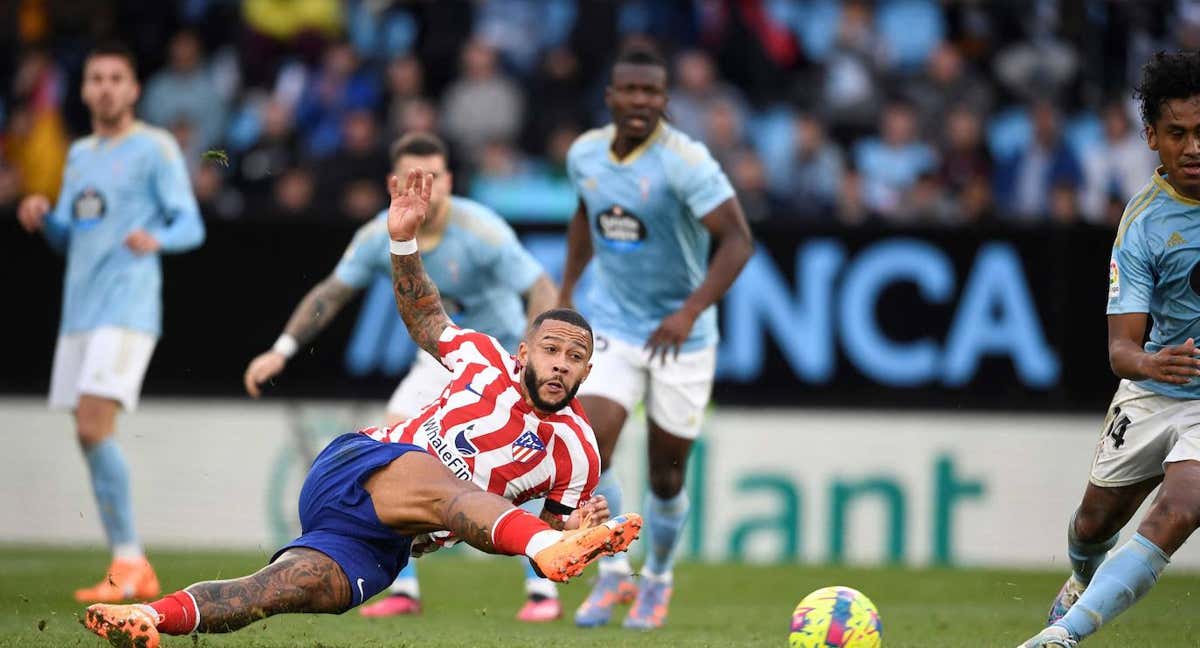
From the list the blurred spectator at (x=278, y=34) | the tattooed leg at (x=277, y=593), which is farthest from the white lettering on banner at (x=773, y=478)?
the tattooed leg at (x=277, y=593)

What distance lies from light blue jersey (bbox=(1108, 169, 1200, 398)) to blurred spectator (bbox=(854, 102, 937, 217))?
714cm

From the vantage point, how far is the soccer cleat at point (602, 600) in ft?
27.8

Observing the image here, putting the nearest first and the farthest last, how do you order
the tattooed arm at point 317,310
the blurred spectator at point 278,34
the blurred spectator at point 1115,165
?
the tattooed arm at point 317,310
the blurred spectator at point 1115,165
the blurred spectator at point 278,34

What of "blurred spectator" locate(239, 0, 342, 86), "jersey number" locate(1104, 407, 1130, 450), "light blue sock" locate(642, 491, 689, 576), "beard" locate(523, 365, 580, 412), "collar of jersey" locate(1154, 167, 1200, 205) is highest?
"blurred spectator" locate(239, 0, 342, 86)

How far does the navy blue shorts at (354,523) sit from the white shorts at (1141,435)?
2731mm

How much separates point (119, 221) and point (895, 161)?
673 centimetres

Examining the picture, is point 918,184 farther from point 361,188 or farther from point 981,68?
point 361,188

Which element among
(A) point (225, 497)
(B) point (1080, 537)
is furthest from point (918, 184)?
(B) point (1080, 537)

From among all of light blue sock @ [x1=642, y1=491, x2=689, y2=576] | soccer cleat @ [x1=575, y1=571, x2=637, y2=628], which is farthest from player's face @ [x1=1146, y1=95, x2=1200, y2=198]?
soccer cleat @ [x1=575, y1=571, x2=637, y2=628]

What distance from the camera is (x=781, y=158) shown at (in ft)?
46.9

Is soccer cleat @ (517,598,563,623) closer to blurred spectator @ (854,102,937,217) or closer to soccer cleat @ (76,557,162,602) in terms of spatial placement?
soccer cleat @ (76,557,162,602)

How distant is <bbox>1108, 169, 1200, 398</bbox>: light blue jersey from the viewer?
6250 mm

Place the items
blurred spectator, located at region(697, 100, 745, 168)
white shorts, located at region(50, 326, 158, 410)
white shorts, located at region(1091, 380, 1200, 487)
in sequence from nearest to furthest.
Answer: white shorts, located at region(1091, 380, 1200, 487)
white shorts, located at region(50, 326, 158, 410)
blurred spectator, located at region(697, 100, 745, 168)

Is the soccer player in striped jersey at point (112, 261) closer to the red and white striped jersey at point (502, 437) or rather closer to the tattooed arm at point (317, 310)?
the tattooed arm at point (317, 310)
